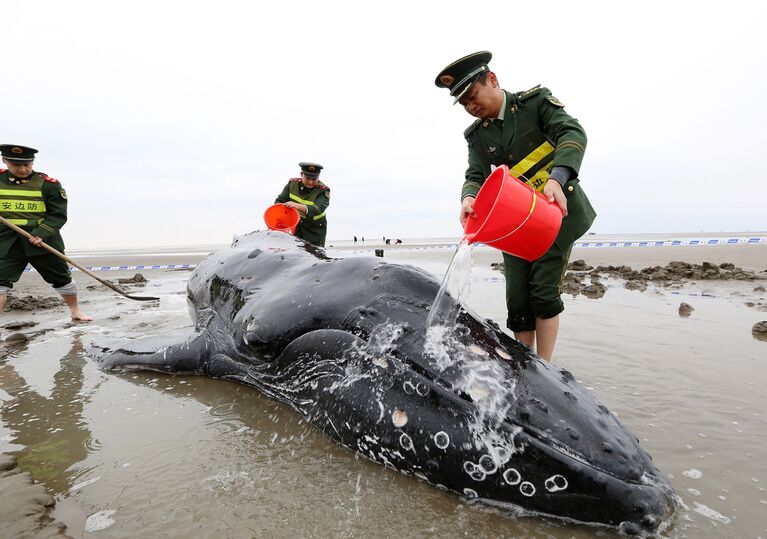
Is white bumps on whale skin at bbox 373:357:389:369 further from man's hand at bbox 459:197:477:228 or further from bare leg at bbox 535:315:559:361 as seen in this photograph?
bare leg at bbox 535:315:559:361

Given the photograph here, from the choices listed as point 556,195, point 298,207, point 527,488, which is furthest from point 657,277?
point 527,488

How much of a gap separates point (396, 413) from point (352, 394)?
0.34 metres

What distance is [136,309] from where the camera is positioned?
8492mm

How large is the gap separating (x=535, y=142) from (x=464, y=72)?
0.88 m

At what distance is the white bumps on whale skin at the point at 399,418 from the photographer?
7.87ft

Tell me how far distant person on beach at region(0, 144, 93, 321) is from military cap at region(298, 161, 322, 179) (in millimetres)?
4249

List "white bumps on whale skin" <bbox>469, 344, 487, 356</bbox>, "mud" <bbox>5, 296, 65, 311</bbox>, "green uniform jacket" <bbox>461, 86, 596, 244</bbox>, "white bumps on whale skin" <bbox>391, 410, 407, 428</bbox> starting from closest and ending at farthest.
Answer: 1. "white bumps on whale skin" <bbox>391, 410, 407, 428</bbox>
2. "white bumps on whale skin" <bbox>469, 344, 487, 356</bbox>
3. "green uniform jacket" <bbox>461, 86, 596, 244</bbox>
4. "mud" <bbox>5, 296, 65, 311</bbox>

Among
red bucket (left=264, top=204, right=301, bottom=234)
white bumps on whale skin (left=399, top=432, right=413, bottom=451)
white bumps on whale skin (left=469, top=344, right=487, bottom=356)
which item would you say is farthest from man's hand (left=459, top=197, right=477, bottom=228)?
red bucket (left=264, top=204, right=301, bottom=234)

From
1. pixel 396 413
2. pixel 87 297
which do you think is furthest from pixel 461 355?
pixel 87 297

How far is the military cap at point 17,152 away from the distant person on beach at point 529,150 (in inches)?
268

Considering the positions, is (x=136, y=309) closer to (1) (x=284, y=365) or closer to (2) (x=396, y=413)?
(1) (x=284, y=365)

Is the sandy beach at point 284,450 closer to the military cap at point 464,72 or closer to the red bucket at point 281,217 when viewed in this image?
the military cap at point 464,72

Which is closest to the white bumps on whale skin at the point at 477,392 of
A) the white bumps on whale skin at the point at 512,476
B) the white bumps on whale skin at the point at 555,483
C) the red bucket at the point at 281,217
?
the white bumps on whale skin at the point at 512,476

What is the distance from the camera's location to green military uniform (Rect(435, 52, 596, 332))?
354cm
